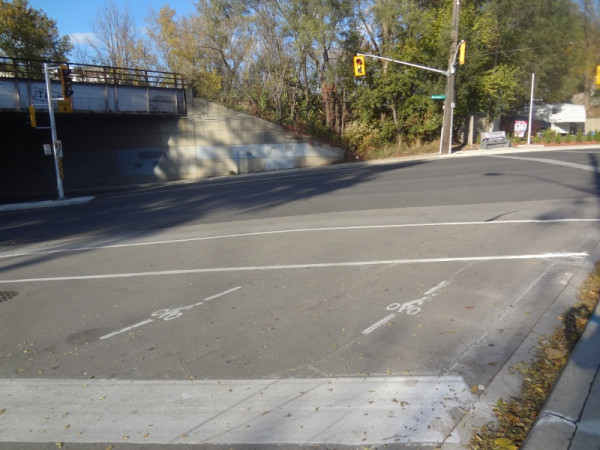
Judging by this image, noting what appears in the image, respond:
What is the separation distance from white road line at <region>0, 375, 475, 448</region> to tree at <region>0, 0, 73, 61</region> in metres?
43.1

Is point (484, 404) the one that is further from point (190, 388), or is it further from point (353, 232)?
point (353, 232)

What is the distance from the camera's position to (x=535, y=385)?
4277 mm

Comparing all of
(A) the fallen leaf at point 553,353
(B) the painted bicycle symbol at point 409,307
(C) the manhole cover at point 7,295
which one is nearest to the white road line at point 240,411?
(A) the fallen leaf at point 553,353

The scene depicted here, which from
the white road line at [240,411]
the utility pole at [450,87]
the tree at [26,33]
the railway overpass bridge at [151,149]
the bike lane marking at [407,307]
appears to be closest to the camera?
the white road line at [240,411]

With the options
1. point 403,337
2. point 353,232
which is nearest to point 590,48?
point 353,232

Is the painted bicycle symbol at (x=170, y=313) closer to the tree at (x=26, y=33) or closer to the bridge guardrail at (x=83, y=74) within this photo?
the bridge guardrail at (x=83, y=74)

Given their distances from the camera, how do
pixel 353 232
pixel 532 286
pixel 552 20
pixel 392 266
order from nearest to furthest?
pixel 532 286
pixel 392 266
pixel 353 232
pixel 552 20

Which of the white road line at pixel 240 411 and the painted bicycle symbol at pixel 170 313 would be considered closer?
the white road line at pixel 240 411

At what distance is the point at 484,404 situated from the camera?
4.02m

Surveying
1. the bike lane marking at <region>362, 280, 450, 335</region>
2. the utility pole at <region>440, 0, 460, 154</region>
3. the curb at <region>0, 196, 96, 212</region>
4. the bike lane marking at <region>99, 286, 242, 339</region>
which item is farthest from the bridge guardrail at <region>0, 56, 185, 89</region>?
the bike lane marking at <region>362, 280, 450, 335</region>

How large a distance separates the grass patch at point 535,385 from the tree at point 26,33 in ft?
146

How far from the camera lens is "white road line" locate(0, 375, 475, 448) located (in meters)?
3.74

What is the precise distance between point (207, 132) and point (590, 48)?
26.3 metres

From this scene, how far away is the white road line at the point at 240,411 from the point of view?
12.3 feet
